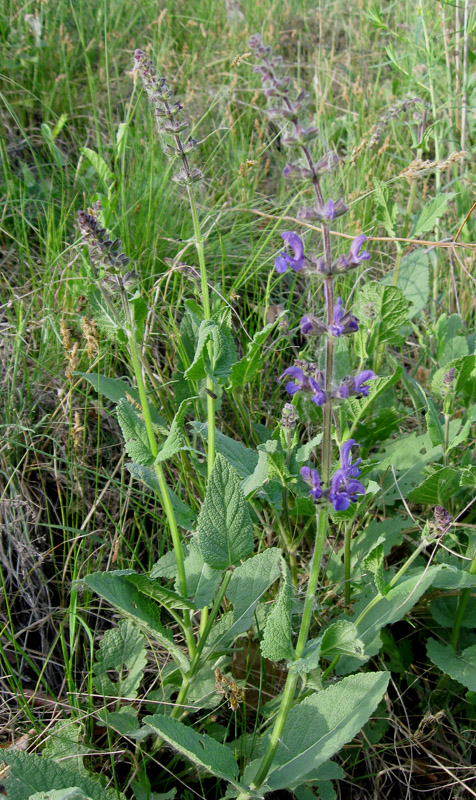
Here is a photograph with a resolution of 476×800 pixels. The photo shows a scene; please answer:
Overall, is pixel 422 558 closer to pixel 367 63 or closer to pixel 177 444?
pixel 177 444

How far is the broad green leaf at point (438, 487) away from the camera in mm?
1919

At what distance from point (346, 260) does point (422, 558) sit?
1.23m

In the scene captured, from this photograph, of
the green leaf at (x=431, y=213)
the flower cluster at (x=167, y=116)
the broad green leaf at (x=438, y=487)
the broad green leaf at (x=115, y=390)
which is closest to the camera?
the flower cluster at (x=167, y=116)

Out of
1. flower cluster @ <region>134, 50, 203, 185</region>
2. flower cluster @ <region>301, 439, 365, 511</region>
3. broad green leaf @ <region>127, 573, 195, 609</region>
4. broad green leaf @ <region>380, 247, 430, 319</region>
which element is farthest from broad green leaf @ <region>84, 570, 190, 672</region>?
broad green leaf @ <region>380, 247, 430, 319</region>

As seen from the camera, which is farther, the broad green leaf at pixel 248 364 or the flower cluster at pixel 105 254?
the broad green leaf at pixel 248 364

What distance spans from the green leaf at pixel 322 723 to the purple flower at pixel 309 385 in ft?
2.16

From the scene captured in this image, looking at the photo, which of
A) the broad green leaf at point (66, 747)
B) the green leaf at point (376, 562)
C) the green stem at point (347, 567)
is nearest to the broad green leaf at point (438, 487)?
the green stem at point (347, 567)

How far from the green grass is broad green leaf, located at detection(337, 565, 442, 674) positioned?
0.90ft

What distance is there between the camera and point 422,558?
217 cm

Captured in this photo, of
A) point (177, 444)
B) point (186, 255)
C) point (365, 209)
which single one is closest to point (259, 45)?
point (177, 444)

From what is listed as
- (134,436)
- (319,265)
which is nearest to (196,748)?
(134,436)

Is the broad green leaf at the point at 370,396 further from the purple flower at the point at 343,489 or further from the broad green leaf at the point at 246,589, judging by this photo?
the purple flower at the point at 343,489

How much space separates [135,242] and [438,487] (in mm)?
1628

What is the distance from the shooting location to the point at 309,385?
137 cm
